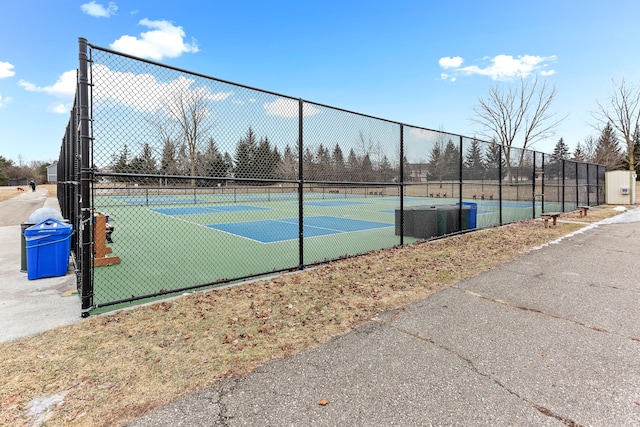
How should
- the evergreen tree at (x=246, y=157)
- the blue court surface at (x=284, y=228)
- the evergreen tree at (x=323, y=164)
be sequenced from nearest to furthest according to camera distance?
1. the evergreen tree at (x=246, y=157)
2. the evergreen tree at (x=323, y=164)
3. the blue court surface at (x=284, y=228)

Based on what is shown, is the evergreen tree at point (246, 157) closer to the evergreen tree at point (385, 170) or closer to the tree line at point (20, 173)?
the evergreen tree at point (385, 170)

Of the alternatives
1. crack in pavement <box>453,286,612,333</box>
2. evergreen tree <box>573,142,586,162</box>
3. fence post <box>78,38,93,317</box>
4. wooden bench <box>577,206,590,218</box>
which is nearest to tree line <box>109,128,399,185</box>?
fence post <box>78,38,93,317</box>

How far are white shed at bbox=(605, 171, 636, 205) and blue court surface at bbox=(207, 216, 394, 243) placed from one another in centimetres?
1785

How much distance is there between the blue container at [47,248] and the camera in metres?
4.69

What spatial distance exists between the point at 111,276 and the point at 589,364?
20.2 ft

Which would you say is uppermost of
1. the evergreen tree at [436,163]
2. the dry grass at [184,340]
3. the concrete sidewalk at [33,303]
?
the evergreen tree at [436,163]

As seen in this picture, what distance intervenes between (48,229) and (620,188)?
88.3ft

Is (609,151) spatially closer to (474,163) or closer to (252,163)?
(474,163)

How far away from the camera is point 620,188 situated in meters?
19.6

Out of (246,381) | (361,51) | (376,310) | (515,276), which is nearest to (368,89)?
(361,51)

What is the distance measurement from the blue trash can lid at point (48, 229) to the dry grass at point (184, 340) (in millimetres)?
2198

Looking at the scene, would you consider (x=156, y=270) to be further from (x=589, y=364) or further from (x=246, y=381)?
(x=589, y=364)

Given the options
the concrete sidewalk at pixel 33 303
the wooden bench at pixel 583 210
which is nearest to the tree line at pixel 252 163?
the concrete sidewalk at pixel 33 303

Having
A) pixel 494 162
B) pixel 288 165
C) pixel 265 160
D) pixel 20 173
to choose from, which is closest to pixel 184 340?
pixel 265 160
